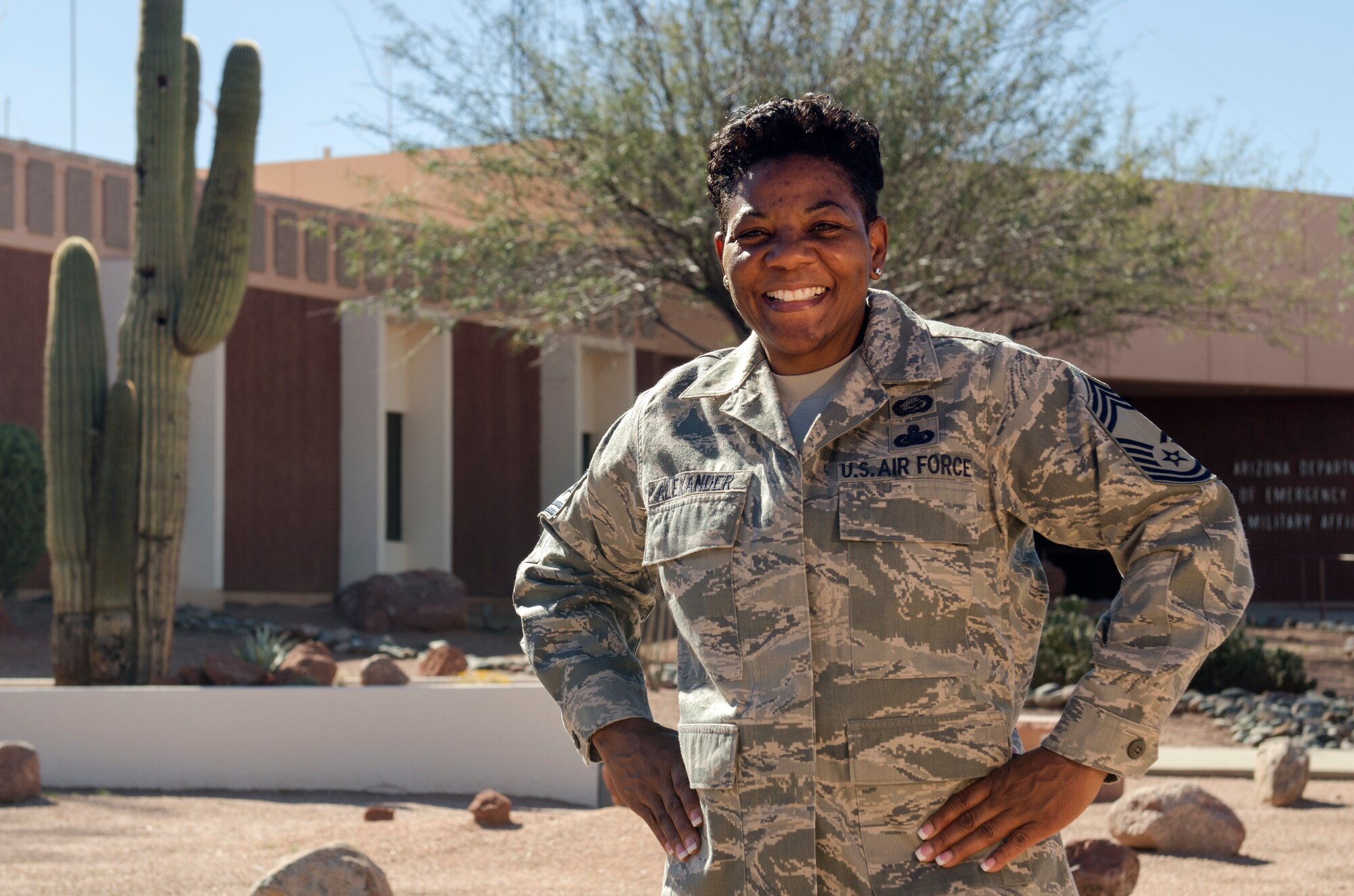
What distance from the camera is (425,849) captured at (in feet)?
22.3

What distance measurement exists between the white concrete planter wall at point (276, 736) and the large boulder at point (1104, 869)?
4123 millimetres

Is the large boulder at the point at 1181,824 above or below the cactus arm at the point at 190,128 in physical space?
below

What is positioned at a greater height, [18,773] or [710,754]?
[710,754]

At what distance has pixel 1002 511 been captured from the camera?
208 cm

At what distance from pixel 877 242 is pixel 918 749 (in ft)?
2.53

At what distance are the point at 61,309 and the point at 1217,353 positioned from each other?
1961 centimetres

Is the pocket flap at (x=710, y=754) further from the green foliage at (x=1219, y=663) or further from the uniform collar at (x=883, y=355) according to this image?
the green foliage at (x=1219, y=663)

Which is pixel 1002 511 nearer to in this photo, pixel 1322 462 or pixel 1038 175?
pixel 1038 175

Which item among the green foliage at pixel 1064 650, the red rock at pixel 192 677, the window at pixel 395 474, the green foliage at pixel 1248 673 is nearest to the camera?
the red rock at pixel 192 677

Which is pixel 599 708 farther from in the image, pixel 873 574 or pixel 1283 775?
pixel 1283 775

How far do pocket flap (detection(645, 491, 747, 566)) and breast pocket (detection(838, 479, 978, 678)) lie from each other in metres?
0.17

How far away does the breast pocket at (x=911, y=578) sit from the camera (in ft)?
6.56

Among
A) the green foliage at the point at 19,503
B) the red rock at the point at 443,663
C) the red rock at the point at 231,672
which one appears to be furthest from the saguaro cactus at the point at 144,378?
the green foliage at the point at 19,503

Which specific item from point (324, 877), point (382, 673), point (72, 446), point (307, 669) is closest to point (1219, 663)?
point (382, 673)
